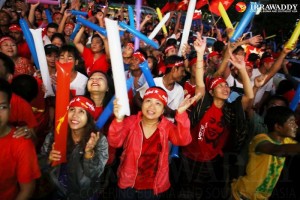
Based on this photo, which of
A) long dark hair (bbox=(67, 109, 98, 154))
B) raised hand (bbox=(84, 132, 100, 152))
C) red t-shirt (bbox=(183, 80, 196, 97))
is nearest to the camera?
raised hand (bbox=(84, 132, 100, 152))

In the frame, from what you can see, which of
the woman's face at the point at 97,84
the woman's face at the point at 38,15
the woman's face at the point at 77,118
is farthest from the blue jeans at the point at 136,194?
the woman's face at the point at 38,15

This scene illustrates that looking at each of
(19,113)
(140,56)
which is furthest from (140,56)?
(19,113)

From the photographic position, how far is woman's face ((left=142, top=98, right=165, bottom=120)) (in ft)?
8.81

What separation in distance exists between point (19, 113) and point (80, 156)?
681mm

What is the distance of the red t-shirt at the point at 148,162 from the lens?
8.86 ft

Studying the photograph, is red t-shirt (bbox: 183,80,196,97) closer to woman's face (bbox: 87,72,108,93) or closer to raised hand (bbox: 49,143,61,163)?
woman's face (bbox: 87,72,108,93)

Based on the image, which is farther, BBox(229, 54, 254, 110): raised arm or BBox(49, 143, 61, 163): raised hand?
BBox(229, 54, 254, 110): raised arm

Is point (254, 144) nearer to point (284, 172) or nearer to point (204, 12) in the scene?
point (284, 172)

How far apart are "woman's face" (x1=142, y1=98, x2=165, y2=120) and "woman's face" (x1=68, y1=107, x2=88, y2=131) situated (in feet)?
1.74

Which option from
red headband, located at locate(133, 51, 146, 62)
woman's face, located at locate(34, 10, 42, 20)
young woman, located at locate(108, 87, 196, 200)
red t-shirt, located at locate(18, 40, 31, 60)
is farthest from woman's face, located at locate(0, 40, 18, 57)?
woman's face, located at locate(34, 10, 42, 20)

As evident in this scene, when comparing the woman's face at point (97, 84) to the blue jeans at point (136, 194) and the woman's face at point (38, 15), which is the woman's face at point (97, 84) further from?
the woman's face at point (38, 15)

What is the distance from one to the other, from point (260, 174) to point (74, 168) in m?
1.73

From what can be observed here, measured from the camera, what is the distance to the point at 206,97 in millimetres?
3371

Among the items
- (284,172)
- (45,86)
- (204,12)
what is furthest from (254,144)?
(204,12)
